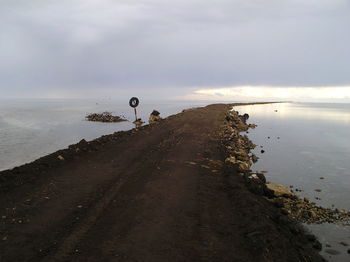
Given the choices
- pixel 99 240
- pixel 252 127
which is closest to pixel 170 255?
pixel 99 240

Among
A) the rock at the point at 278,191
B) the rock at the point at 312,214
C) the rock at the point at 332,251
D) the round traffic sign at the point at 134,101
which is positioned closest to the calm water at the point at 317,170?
the rock at the point at 332,251

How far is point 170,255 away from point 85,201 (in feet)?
13.8

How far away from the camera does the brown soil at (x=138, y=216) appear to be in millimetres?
7262

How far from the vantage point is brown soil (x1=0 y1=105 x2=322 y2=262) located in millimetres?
7262

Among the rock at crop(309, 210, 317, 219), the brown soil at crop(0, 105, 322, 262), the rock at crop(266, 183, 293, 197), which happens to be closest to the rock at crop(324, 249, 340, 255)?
the brown soil at crop(0, 105, 322, 262)

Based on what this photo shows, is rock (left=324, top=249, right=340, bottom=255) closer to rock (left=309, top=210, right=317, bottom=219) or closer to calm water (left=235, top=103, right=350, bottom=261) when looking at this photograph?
calm water (left=235, top=103, right=350, bottom=261)

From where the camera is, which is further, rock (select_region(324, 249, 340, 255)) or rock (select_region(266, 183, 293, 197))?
rock (select_region(266, 183, 293, 197))

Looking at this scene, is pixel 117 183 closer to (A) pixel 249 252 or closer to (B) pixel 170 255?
(B) pixel 170 255

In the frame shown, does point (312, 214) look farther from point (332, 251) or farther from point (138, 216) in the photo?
point (138, 216)

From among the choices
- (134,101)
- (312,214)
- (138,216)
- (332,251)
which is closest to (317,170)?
(312,214)

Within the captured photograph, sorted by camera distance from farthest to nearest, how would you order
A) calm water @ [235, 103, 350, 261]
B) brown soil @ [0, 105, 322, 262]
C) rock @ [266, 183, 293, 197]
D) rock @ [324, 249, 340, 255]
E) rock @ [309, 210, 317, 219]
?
rock @ [266, 183, 293, 197] < rock @ [309, 210, 317, 219] < calm water @ [235, 103, 350, 261] < rock @ [324, 249, 340, 255] < brown soil @ [0, 105, 322, 262]

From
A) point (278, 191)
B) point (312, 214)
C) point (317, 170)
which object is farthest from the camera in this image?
point (317, 170)

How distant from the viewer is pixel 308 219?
40.1 ft

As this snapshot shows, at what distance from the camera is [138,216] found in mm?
9047
